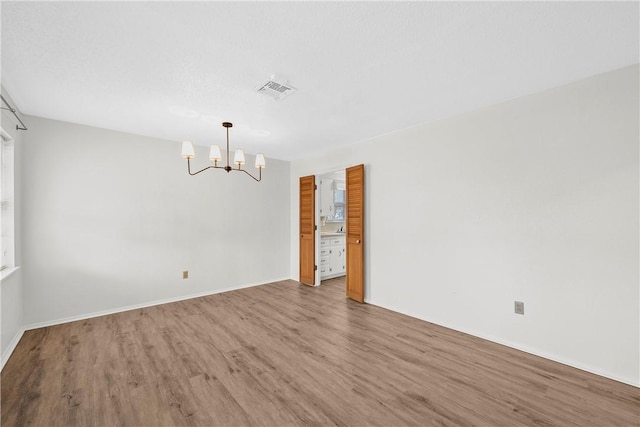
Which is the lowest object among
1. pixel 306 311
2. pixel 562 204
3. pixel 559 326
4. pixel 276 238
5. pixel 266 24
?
pixel 306 311

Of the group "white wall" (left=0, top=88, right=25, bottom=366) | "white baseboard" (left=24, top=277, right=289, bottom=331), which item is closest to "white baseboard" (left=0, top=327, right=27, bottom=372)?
"white wall" (left=0, top=88, right=25, bottom=366)

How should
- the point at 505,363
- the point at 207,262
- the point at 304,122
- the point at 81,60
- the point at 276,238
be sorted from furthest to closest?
Answer: 1. the point at 276,238
2. the point at 207,262
3. the point at 304,122
4. the point at 505,363
5. the point at 81,60

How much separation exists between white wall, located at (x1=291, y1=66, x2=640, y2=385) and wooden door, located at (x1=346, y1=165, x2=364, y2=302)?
0.50 metres

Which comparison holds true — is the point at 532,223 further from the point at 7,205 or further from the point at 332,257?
the point at 7,205

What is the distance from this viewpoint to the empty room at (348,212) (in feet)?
5.74

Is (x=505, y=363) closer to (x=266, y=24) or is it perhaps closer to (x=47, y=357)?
(x=266, y=24)

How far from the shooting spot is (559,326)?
241 cm

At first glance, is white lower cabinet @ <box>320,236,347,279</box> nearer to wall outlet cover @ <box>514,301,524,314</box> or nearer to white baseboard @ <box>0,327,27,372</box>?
wall outlet cover @ <box>514,301,524,314</box>

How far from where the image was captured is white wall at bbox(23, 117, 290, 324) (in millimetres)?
3211

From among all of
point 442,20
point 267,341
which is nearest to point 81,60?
point 442,20

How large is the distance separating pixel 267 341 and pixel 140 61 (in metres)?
2.77

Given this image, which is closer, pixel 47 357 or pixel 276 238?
pixel 47 357

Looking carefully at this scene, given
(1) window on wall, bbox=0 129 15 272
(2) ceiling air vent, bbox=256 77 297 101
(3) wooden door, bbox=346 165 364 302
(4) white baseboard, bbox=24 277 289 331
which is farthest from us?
(3) wooden door, bbox=346 165 364 302

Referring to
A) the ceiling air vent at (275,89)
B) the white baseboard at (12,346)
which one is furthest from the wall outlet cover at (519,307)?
the white baseboard at (12,346)
